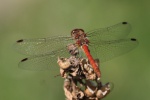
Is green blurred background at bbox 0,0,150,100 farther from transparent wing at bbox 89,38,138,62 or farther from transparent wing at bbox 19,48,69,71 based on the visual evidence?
transparent wing at bbox 19,48,69,71

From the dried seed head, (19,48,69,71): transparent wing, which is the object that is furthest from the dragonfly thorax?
the dried seed head

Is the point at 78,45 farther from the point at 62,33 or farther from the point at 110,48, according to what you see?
the point at 62,33

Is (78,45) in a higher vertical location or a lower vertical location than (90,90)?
higher

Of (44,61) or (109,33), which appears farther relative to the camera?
(109,33)

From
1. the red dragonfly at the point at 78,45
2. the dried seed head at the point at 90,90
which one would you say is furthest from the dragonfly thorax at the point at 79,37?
the dried seed head at the point at 90,90

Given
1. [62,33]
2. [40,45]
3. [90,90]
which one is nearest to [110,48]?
[40,45]

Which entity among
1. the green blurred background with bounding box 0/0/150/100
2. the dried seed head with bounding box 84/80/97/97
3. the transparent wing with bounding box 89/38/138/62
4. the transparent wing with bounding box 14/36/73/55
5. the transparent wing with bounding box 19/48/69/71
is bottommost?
the dried seed head with bounding box 84/80/97/97
